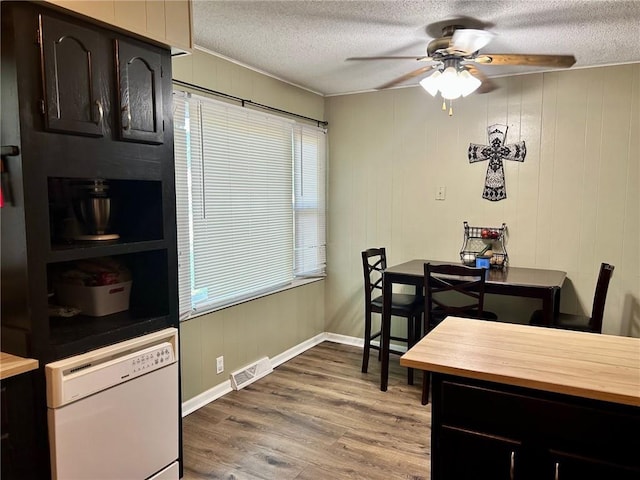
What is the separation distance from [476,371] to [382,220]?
2.93 m

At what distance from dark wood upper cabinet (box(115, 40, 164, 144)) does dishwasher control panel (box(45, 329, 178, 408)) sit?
90 cm

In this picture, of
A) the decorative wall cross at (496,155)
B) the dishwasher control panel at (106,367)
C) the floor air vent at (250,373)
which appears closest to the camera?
the dishwasher control panel at (106,367)

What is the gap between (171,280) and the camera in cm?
231

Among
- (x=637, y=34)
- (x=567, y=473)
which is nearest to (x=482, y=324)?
(x=567, y=473)

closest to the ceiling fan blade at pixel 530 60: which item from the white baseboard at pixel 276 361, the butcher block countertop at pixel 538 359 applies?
the butcher block countertop at pixel 538 359

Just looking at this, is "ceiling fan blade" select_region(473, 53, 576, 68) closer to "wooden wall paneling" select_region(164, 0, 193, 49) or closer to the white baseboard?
"wooden wall paneling" select_region(164, 0, 193, 49)

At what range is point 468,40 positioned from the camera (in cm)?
257

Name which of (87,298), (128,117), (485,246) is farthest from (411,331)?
(128,117)

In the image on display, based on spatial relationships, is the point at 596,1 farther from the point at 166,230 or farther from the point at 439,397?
the point at 166,230

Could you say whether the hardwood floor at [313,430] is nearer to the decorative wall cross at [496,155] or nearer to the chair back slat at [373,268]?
the chair back slat at [373,268]

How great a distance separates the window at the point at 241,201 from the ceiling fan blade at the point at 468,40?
1568mm

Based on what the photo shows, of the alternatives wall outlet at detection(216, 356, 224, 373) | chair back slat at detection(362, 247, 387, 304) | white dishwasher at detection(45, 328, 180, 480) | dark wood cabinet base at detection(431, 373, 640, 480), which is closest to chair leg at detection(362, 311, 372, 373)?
chair back slat at detection(362, 247, 387, 304)

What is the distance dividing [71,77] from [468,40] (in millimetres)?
1963

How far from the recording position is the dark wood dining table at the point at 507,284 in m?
3.04
